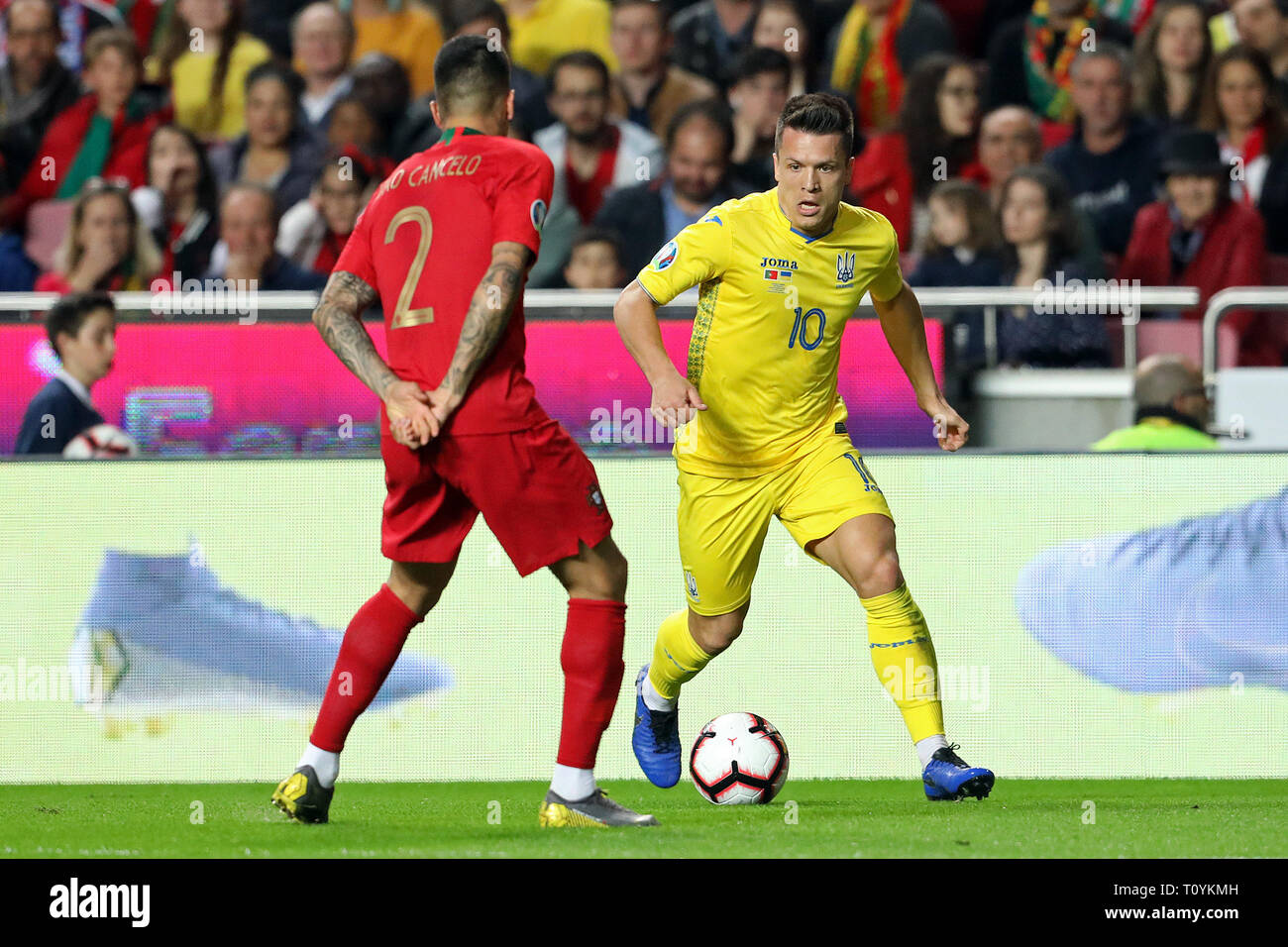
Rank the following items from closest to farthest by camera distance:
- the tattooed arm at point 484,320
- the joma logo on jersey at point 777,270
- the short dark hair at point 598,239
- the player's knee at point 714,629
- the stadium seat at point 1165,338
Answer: the tattooed arm at point 484,320
the joma logo on jersey at point 777,270
the player's knee at point 714,629
the stadium seat at point 1165,338
the short dark hair at point 598,239

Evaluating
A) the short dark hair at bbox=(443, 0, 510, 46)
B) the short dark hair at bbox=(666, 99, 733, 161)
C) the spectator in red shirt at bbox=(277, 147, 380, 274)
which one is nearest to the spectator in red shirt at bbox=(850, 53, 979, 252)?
the short dark hair at bbox=(666, 99, 733, 161)

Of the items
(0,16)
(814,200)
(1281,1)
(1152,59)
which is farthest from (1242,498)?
(0,16)

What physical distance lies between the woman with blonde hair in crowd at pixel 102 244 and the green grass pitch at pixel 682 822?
11.5 feet

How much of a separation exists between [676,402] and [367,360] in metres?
0.84

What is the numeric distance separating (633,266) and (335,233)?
165 centimetres

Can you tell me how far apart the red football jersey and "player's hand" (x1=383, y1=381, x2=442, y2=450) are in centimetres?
Result: 8

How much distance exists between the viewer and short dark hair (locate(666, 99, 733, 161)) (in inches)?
377

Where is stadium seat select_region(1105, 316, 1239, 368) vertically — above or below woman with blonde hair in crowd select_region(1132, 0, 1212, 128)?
below

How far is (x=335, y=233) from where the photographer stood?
32.5 ft

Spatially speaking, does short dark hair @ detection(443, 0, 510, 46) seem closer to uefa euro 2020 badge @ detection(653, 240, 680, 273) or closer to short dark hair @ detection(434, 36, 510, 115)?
uefa euro 2020 badge @ detection(653, 240, 680, 273)

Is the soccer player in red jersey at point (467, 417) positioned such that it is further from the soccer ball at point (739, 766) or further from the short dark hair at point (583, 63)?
the short dark hair at point (583, 63)

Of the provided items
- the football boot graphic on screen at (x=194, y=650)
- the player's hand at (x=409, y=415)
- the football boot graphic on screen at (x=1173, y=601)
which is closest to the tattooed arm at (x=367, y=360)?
the player's hand at (x=409, y=415)

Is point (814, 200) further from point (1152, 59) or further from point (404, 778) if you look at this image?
point (1152, 59)

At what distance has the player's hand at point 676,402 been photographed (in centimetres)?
495
